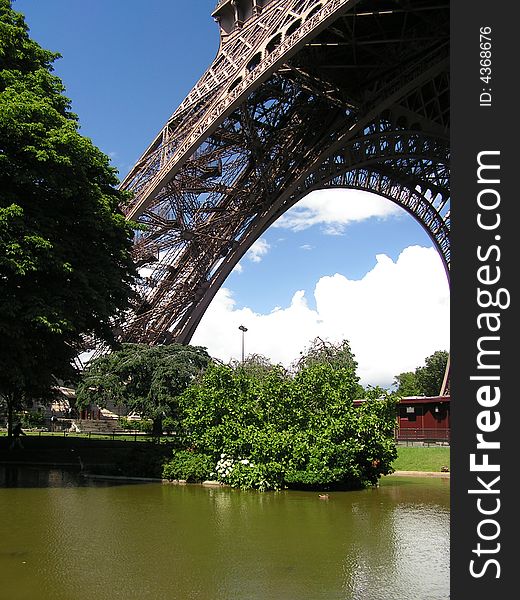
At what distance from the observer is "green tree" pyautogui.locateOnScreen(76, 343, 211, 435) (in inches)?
1236

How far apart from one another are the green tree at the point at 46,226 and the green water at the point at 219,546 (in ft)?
14.4

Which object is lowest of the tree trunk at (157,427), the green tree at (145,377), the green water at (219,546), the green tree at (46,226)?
the green water at (219,546)

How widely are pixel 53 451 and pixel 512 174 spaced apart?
23574 millimetres

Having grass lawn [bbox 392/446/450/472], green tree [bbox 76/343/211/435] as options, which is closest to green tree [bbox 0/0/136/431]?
green tree [bbox 76/343/211/435]

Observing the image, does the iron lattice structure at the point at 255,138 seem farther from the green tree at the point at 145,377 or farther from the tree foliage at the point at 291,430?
the tree foliage at the point at 291,430

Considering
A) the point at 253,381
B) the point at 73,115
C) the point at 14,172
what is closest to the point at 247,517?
the point at 253,381

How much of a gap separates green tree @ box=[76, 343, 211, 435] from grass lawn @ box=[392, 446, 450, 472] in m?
10.6

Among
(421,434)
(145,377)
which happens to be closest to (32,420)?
(145,377)

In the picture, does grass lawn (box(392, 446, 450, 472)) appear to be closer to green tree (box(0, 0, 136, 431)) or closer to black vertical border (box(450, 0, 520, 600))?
green tree (box(0, 0, 136, 431))

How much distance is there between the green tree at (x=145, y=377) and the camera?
31391 millimetres

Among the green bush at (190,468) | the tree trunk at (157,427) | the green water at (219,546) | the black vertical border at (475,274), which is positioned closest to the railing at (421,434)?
the tree trunk at (157,427)

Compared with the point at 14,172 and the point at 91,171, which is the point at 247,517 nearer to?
the point at 14,172

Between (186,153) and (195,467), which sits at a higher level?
(186,153)

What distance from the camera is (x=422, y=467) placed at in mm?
24484
